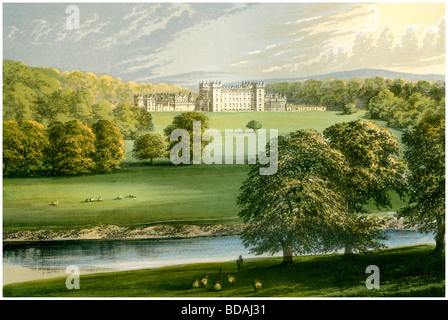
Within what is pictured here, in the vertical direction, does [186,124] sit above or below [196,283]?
above

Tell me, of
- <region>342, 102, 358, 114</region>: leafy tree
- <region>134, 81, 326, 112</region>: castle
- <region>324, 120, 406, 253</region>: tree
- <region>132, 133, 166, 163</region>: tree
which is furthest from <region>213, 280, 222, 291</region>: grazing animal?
<region>342, 102, 358, 114</region>: leafy tree

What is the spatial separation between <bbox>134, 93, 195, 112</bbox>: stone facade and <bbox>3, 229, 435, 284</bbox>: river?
2.45 m

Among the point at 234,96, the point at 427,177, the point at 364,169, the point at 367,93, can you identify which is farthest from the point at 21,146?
the point at 427,177

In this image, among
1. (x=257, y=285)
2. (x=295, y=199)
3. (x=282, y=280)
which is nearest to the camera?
(x=295, y=199)

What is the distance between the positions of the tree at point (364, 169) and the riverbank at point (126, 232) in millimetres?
592

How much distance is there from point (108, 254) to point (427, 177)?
230 inches

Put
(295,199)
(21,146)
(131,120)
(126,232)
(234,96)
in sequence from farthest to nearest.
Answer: (234,96), (131,120), (21,146), (126,232), (295,199)

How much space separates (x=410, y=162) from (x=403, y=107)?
3.44 ft

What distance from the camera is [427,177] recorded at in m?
8.47

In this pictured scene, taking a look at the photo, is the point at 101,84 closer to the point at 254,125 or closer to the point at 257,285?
the point at 254,125

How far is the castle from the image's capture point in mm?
8906

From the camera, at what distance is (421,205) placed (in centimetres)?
852

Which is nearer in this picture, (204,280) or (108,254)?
(204,280)

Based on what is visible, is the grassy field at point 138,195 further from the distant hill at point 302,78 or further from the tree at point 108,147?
the distant hill at point 302,78
